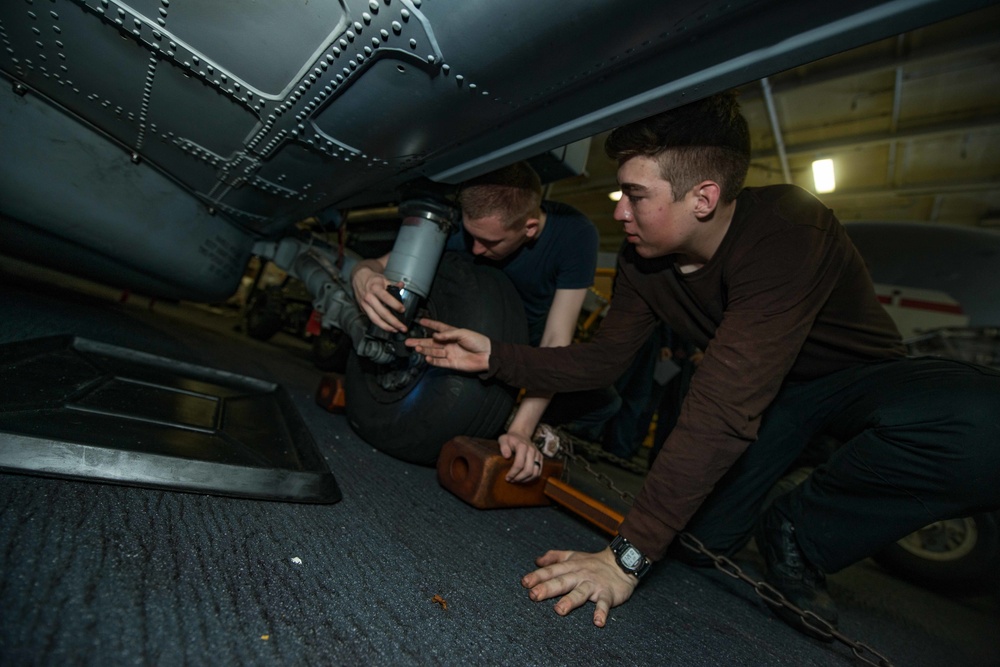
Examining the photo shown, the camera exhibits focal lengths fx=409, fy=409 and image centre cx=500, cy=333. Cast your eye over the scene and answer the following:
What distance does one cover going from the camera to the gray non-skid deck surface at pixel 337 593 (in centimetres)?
48

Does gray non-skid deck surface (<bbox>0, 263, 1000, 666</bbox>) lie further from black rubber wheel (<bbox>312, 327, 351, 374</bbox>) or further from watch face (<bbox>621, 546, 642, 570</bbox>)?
black rubber wheel (<bbox>312, 327, 351, 374</bbox>)

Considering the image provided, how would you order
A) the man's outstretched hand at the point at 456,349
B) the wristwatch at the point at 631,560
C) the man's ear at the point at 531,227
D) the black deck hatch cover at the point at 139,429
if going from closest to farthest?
the black deck hatch cover at the point at 139,429, the wristwatch at the point at 631,560, the man's outstretched hand at the point at 456,349, the man's ear at the point at 531,227

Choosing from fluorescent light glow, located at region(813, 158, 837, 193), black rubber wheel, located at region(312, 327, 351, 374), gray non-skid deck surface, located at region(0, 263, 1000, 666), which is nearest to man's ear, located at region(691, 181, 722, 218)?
gray non-skid deck surface, located at region(0, 263, 1000, 666)

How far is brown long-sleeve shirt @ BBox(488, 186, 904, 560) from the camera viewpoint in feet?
3.04

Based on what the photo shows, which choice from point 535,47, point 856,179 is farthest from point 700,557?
point 856,179

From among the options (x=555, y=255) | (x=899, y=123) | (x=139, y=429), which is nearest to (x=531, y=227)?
(x=555, y=255)

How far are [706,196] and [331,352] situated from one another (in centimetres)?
286

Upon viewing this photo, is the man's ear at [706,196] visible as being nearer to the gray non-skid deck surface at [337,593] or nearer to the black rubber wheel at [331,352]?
the gray non-skid deck surface at [337,593]

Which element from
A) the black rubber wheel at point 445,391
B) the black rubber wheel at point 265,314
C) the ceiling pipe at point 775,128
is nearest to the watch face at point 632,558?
the black rubber wheel at point 445,391

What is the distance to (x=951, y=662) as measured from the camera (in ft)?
3.52

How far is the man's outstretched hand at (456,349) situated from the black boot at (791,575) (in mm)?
1007

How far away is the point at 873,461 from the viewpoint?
3.57 feet

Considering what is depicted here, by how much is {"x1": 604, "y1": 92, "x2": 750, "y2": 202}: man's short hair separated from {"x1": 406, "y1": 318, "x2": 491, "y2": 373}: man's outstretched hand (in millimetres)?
711

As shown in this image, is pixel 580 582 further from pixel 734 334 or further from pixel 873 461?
pixel 873 461
